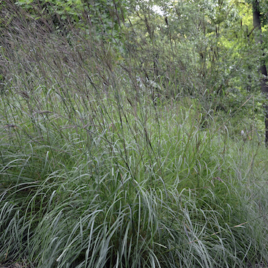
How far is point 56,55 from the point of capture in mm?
2502

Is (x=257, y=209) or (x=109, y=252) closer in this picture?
(x=109, y=252)

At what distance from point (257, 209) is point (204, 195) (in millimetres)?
456

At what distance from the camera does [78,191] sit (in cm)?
201

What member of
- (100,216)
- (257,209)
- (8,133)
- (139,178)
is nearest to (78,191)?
(100,216)

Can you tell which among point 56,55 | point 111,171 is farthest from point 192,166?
point 56,55

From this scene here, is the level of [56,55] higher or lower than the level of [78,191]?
higher

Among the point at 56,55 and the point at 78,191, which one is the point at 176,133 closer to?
the point at 78,191

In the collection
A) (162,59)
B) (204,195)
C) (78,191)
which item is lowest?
(204,195)

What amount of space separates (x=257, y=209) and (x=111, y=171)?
1.23 metres

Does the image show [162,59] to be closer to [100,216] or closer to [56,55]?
[56,55]

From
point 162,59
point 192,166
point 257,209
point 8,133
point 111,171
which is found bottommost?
point 257,209

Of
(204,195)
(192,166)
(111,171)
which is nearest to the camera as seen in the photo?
(111,171)

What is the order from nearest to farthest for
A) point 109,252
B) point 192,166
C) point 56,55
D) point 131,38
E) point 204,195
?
point 109,252
point 204,195
point 192,166
point 56,55
point 131,38

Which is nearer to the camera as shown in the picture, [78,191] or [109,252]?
[109,252]
